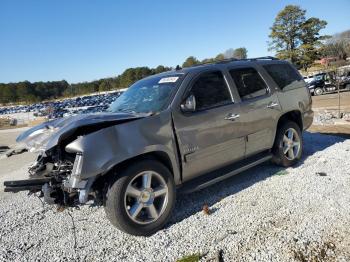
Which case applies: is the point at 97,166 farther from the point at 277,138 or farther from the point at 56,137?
the point at 277,138

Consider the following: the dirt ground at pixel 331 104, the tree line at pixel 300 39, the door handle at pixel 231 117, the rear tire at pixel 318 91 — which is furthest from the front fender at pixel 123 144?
the tree line at pixel 300 39

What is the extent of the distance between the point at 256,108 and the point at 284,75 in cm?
124

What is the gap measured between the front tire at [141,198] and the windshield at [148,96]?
793 mm

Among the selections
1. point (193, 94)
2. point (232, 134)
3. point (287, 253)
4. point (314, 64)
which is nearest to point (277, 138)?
point (232, 134)

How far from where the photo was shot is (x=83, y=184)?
3422 mm

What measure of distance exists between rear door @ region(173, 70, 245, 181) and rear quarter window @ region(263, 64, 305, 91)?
4.21 feet

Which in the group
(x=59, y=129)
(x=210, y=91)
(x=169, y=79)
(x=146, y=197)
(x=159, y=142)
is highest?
(x=169, y=79)

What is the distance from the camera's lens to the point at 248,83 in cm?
518

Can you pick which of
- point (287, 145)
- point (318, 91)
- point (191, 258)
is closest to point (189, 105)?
point (191, 258)

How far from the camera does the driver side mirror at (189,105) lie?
409cm

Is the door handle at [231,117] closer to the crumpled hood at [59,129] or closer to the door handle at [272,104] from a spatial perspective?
the door handle at [272,104]

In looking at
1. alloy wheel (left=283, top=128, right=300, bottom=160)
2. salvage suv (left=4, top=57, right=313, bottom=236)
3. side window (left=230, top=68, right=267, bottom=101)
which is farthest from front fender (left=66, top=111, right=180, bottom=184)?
alloy wheel (left=283, top=128, right=300, bottom=160)

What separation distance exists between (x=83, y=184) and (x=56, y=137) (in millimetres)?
568

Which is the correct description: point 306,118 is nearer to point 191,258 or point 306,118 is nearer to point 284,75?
point 284,75
